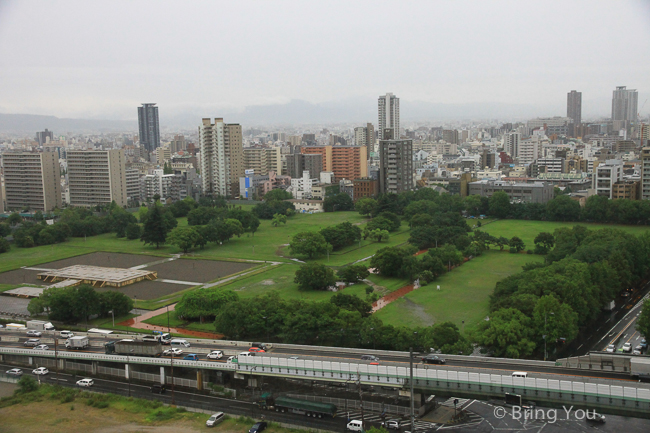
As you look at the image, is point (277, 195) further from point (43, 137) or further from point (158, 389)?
point (43, 137)

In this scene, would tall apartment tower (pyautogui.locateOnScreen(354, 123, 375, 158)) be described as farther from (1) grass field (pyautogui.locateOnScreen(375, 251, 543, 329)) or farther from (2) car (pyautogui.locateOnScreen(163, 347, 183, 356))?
(2) car (pyautogui.locateOnScreen(163, 347, 183, 356))

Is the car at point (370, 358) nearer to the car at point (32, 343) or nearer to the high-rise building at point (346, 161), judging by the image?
the car at point (32, 343)

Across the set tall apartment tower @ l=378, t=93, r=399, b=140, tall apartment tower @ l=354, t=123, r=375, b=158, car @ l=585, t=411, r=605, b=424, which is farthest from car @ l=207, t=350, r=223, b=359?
tall apartment tower @ l=354, t=123, r=375, b=158

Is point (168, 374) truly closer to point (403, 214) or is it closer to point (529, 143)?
point (403, 214)

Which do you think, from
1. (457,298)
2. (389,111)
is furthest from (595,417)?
(389,111)

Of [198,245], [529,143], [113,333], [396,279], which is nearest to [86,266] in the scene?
[198,245]

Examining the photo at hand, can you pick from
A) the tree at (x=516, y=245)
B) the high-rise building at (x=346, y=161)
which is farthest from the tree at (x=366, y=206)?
the high-rise building at (x=346, y=161)
